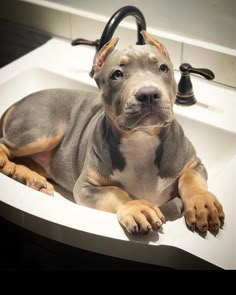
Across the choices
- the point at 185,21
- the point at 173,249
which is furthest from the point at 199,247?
the point at 185,21

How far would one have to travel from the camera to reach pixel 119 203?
0.93 meters

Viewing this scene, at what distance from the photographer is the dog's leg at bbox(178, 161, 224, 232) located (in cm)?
83

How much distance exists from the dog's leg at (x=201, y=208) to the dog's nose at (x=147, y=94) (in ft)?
0.68

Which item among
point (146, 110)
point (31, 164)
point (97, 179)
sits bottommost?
point (31, 164)

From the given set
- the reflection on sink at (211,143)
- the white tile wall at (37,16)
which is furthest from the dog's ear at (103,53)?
the white tile wall at (37,16)

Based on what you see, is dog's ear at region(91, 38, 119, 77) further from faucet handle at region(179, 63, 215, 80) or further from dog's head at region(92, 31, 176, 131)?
faucet handle at region(179, 63, 215, 80)

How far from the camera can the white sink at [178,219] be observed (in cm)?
80

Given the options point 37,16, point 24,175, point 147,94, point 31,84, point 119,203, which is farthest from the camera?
point 37,16

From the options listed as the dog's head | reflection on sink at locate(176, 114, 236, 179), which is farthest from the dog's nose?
reflection on sink at locate(176, 114, 236, 179)

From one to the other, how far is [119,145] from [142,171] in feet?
0.26

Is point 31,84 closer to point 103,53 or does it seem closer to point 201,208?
point 103,53

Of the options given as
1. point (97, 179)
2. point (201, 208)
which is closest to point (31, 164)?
point (97, 179)

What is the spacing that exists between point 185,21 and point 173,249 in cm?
72

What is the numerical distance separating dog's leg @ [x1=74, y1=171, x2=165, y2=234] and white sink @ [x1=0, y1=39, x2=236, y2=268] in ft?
0.07
